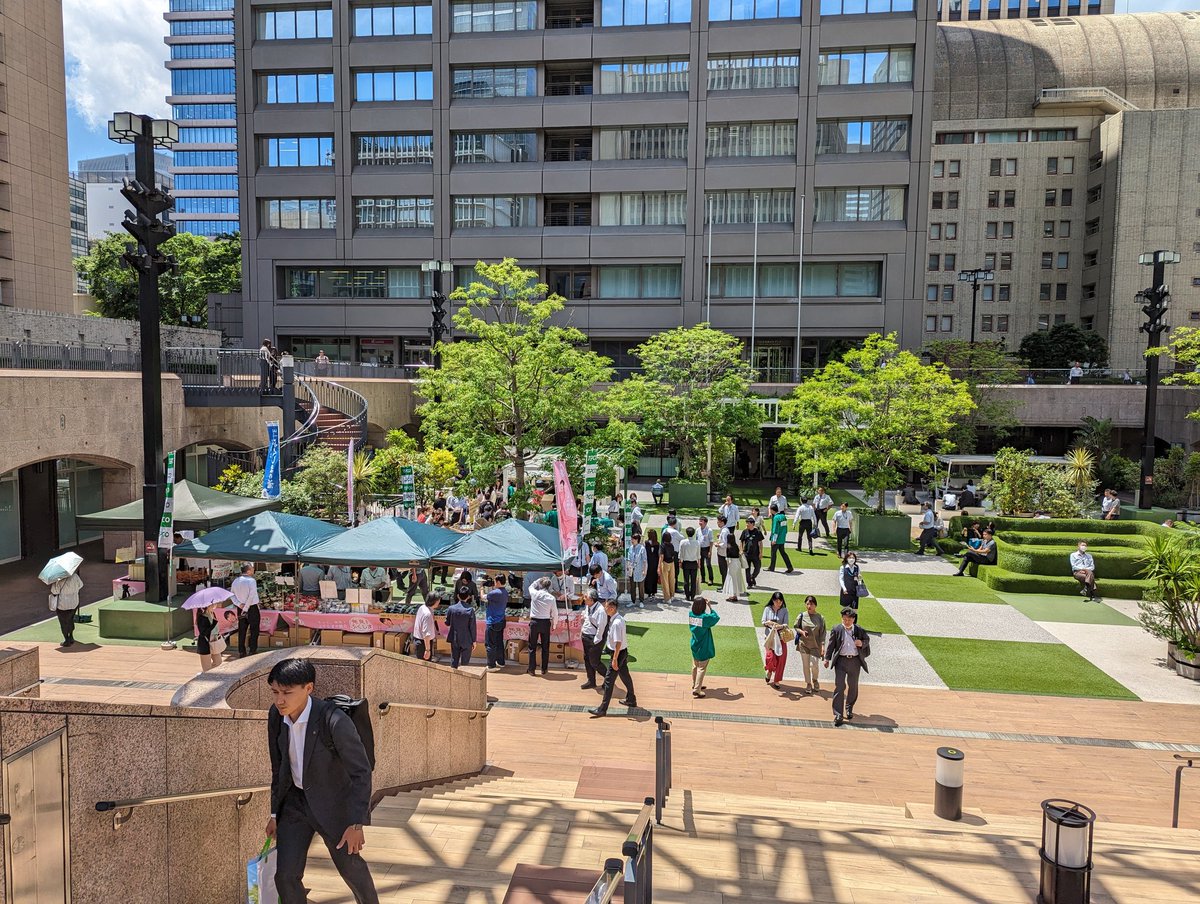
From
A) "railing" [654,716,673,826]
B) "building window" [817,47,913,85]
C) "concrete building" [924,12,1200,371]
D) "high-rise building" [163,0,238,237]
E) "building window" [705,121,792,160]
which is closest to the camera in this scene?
"railing" [654,716,673,826]

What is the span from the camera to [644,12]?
43.7 m

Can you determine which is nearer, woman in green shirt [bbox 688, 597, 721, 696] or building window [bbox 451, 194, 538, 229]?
woman in green shirt [bbox 688, 597, 721, 696]

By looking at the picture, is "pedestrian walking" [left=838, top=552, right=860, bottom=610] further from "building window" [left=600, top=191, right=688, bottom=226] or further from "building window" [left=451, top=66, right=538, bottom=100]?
"building window" [left=451, top=66, right=538, bottom=100]

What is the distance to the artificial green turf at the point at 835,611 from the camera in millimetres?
15805

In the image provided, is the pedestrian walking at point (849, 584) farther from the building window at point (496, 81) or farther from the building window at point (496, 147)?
the building window at point (496, 81)

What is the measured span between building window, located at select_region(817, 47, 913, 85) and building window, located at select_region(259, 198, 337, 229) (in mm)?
28555

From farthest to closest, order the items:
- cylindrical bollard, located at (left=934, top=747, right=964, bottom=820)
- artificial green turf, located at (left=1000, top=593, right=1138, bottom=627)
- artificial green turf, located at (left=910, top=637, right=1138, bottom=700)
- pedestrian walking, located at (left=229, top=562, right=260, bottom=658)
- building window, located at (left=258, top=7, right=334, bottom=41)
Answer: building window, located at (left=258, top=7, right=334, bottom=41) → artificial green turf, located at (left=1000, top=593, right=1138, bottom=627) → pedestrian walking, located at (left=229, top=562, right=260, bottom=658) → artificial green turf, located at (left=910, top=637, right=1138, bottom=700) → cylindrical bollard, located at (left=934, top=747, right=964, bottom=820)

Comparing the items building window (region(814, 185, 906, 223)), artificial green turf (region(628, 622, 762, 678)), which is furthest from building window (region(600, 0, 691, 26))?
artificial green turf (region(628, 622, 762, 678))

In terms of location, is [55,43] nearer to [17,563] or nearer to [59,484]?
[59,484]

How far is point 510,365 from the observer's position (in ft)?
70.2

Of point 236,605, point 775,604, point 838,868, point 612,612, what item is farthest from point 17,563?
point 838,868

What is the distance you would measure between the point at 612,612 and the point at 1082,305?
64717 mm

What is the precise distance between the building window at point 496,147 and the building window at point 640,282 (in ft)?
25.7

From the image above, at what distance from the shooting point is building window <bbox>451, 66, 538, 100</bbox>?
44938 millimetres
